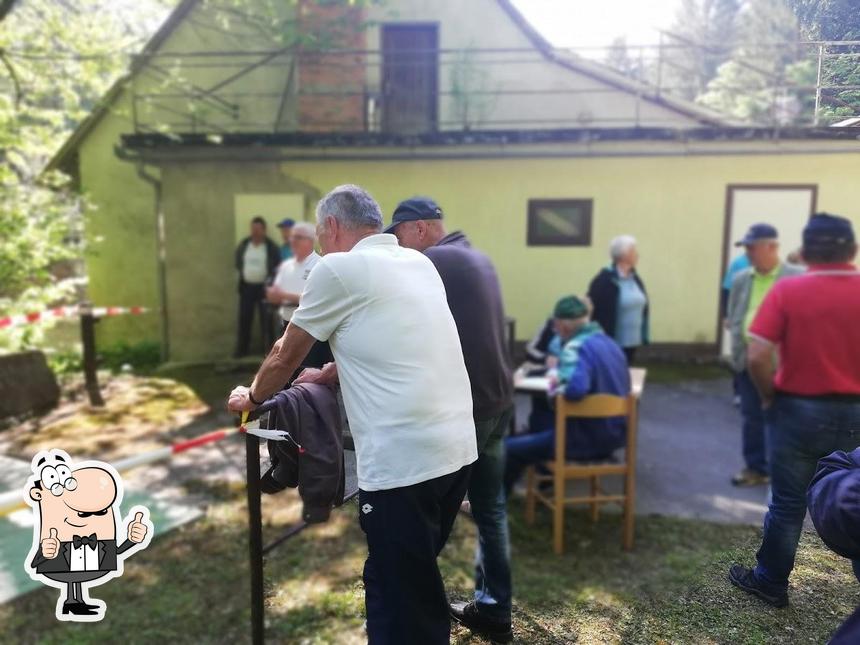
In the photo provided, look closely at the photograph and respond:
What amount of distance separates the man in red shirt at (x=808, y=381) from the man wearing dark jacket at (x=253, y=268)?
7.26 meters

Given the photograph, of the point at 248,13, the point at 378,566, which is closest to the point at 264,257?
the point at 248,13

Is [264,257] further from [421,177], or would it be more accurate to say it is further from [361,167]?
[421,177]

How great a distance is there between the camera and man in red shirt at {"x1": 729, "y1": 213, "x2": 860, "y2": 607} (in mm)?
1854

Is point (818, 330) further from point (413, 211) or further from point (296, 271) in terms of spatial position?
point (296, 271)

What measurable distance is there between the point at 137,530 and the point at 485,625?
1296 millimetres

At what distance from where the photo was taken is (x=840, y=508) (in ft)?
4.39

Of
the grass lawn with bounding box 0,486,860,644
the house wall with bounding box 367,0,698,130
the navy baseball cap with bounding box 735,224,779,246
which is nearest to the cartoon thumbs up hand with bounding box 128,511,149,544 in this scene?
the grass lawn with bounding box 0,486,860,644

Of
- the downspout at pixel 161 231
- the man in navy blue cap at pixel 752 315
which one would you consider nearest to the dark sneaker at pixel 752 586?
the man in navy blue cap at pixel 752 315

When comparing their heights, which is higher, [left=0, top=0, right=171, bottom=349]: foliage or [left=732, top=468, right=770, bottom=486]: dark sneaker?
[left=0, top=0, right=171, bottom=349]: foliage

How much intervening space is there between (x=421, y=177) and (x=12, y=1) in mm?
4968

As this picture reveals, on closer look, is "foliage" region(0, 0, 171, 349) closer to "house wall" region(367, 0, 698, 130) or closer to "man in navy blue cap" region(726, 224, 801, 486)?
"house wall" region(367, 0, 698, 130)

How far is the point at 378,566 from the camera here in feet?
6.20

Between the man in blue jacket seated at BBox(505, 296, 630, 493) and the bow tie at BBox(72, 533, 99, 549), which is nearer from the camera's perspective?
the bow tie at BBox(72, 533, 99, 549)

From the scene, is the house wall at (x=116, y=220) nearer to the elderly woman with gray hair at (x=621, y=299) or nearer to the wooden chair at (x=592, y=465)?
the elderly woman with gray hair at (x=621, y=299)
